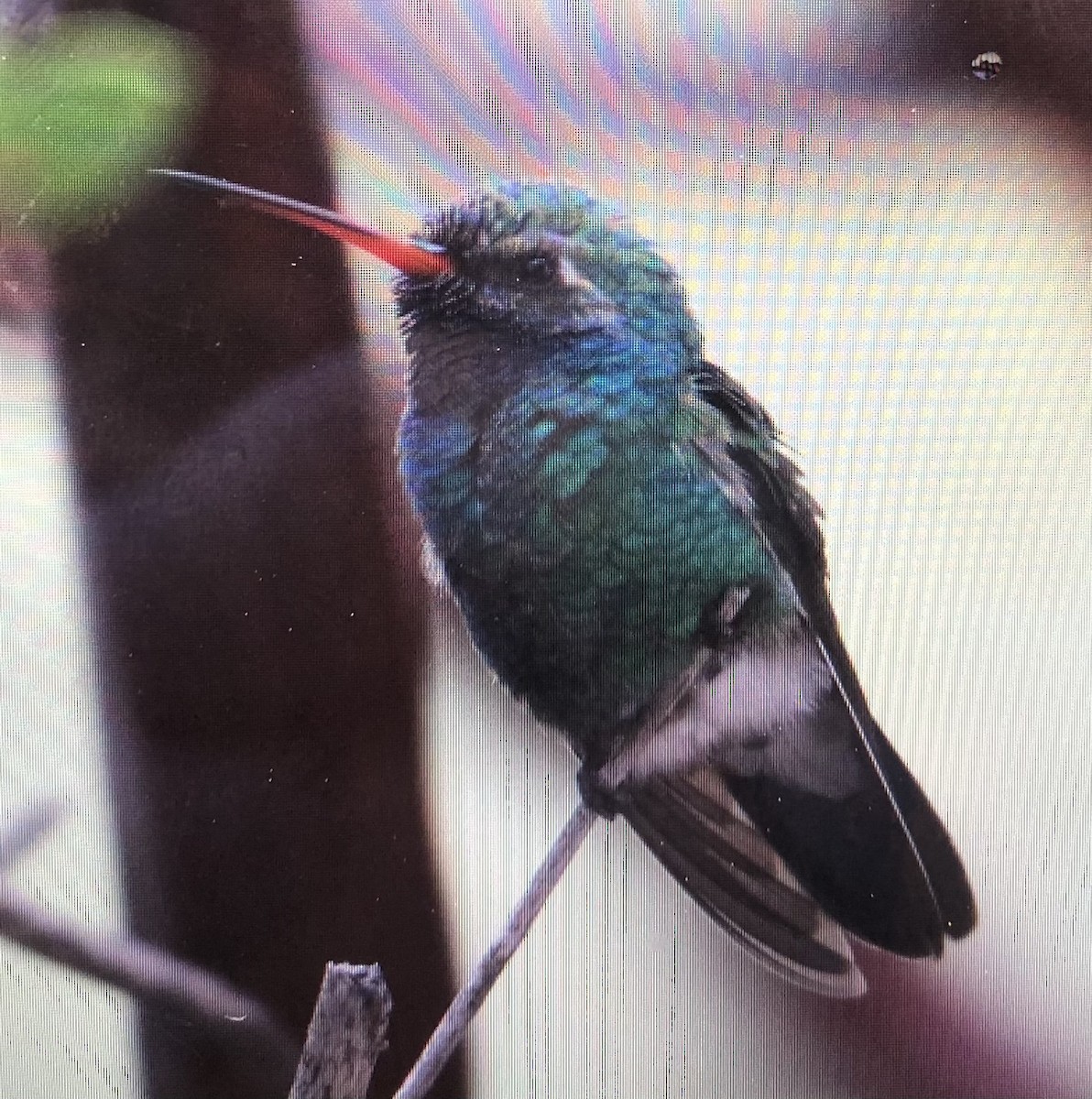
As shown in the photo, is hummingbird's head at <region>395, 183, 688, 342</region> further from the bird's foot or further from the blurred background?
the bird's foot

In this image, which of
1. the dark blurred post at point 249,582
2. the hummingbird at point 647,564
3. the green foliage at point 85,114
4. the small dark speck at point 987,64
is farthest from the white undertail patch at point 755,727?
the green foliage at point 85,114

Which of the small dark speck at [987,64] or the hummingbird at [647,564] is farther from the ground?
the small dark speck at [987,64]

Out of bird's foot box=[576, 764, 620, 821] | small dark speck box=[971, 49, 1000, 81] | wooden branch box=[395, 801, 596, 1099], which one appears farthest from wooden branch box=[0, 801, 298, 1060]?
small dark speck box=[971, 49, 1000, 81]

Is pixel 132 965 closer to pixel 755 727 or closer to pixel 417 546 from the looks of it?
pixel 417 546

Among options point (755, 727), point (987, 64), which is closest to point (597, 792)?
point (755, 727)

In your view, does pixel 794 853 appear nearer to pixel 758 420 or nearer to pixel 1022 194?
pixel 758 420

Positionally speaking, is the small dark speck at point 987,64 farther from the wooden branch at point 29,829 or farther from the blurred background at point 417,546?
the wooden branch at point 29,829

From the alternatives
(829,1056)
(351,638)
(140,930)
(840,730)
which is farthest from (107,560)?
(829,1056)
